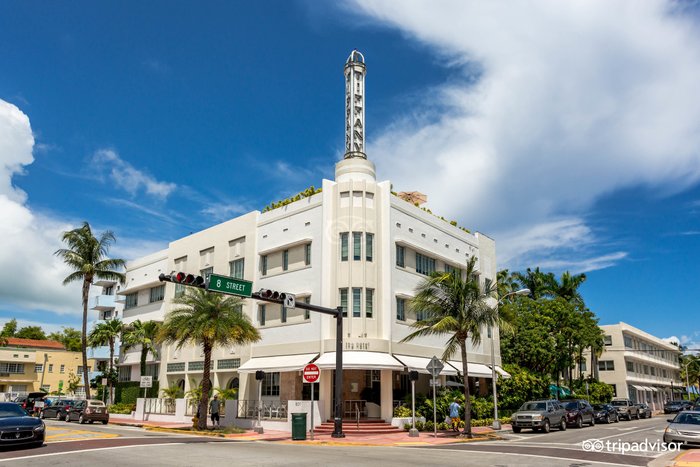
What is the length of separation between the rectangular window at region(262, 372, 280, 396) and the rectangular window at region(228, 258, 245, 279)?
295 inches

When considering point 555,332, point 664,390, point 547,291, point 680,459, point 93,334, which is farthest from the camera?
point 664,390

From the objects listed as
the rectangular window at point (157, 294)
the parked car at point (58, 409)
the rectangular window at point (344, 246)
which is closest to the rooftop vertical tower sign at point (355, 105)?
the rectangular window at point (344, 246)

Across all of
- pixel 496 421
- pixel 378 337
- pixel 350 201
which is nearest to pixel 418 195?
pixel 350 201

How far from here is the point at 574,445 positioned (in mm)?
22047

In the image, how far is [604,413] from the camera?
39531 mm

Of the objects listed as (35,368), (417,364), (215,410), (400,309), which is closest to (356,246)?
(400,309)

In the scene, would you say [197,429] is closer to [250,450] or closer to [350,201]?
[250,450]

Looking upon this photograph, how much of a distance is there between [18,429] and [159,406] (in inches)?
823

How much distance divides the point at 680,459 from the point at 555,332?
33791 mm

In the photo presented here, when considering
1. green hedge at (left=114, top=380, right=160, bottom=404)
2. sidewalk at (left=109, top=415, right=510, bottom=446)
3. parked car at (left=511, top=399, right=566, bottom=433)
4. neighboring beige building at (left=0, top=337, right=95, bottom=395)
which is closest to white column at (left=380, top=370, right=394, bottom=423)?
sidewalk at (left=109, top=415, right=510, bottom=446)

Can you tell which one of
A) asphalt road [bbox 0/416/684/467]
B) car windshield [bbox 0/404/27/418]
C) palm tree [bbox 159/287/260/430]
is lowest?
asphalt road [bbox 0/416/684/467]

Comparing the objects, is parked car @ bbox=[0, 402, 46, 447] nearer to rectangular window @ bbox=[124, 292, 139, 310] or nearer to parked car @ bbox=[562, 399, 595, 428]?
parked car @ bbox=[562, 399, 595, 428]

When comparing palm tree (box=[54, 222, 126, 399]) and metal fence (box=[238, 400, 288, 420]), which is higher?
palm tree (box=[54, 222, 126, 399])

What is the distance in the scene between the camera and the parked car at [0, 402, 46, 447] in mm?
17641
